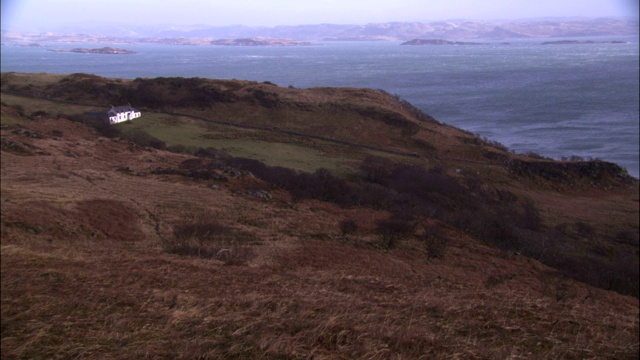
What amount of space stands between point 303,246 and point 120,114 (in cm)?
2840

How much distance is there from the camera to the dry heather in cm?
525

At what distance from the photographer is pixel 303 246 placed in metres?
12.2

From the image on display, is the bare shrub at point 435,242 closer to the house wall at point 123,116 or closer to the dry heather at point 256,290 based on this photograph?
the dry heather at point 256,290

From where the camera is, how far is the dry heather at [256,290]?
525 centimetres

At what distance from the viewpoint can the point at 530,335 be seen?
623cm

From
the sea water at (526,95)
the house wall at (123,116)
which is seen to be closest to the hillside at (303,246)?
the house wall at (123,116)

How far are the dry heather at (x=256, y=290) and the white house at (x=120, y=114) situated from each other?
741 inches

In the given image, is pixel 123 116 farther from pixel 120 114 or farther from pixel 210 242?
pixel 210 242

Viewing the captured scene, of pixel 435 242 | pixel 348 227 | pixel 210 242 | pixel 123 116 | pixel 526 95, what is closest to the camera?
pixel 210 242

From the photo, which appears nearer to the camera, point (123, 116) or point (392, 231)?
point (392, 231)

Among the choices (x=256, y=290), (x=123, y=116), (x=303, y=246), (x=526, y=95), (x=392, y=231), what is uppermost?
(x=526, y=95)

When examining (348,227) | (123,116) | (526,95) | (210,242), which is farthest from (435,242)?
(526,95)

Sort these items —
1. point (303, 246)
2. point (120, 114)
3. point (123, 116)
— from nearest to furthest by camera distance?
1. point (303, 246)
2. point (120, 114)
3. point (123, 116)

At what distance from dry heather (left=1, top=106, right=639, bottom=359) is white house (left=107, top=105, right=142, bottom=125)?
18.8m
